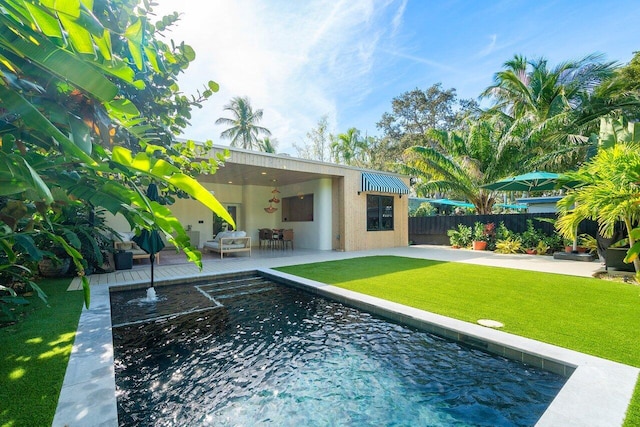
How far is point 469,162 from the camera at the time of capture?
49.9ft

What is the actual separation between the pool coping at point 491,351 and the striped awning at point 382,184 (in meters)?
9.15

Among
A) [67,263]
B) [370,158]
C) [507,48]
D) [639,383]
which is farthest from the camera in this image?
[370,158]

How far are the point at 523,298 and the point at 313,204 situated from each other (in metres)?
9.95

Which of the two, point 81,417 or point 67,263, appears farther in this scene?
point 67,263

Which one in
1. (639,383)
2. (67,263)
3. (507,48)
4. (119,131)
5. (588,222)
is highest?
(507,48)

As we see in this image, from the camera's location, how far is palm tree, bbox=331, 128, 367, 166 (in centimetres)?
2941

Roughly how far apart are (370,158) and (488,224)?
17.2m

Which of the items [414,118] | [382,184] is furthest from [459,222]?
[414,118]

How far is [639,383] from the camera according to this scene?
2658mm

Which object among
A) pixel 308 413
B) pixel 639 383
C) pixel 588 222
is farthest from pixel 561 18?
pixel 308 413

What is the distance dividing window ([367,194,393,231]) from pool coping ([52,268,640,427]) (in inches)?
382

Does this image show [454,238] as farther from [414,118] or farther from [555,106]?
[414,118]

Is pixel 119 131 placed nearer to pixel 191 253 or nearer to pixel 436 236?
pixel 191 253

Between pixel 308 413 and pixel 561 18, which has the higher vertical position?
pixel 561 18
